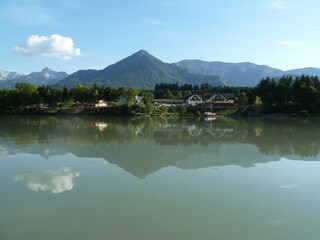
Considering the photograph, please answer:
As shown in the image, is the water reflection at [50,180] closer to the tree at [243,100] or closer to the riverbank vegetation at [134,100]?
the riverbank vegetation at [134,100]

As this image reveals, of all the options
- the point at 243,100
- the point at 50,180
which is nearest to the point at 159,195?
the point at 50,180

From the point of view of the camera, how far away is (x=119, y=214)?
9.02m

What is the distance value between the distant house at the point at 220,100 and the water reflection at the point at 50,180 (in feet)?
211

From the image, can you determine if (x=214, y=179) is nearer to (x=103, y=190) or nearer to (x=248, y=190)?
(x=248, y=190)

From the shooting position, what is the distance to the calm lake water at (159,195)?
26.0 feet

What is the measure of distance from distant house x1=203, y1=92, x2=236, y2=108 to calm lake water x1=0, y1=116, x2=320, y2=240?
59726 mm

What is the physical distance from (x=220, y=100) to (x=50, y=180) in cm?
7375

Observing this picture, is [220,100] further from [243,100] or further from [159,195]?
[159,195]

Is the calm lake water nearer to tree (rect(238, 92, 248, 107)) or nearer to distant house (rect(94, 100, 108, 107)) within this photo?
tree (rect(238, 92, 248, 107))

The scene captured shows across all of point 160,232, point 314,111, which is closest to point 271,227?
point 160,232

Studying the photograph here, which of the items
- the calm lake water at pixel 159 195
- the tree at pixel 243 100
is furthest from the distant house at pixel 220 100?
the calm lake water at pixel 159 195

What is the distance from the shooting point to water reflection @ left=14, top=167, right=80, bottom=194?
38.3 ft

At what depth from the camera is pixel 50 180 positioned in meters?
12.9

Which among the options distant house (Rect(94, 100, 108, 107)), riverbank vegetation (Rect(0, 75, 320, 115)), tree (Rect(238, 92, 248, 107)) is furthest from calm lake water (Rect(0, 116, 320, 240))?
distant house (Rect(94, 100, 108, 107))
